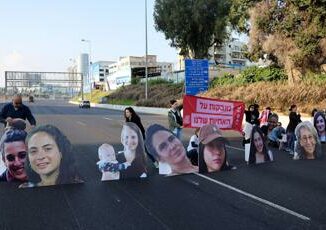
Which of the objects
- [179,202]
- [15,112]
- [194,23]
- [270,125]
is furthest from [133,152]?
[194,23]

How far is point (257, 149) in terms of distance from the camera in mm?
13242

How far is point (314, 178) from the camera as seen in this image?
10844mm

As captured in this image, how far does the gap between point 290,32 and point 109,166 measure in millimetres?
24616

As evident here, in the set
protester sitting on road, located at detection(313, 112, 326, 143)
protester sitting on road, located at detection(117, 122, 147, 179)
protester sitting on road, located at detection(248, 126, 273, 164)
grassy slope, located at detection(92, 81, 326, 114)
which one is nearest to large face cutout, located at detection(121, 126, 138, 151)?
protester sitting on road, located at detection(117, 122, 147, 179)

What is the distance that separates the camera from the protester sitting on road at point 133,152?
11102 mm

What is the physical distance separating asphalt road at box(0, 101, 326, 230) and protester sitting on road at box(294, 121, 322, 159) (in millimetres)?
2073

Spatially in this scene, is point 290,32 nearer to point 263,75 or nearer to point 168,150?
point 263,75

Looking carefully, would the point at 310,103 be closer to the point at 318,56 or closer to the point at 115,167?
the point at 318,56

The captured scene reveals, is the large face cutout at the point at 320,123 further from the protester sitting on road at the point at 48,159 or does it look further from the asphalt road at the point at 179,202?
the protester sitting on road at the point at 48,159

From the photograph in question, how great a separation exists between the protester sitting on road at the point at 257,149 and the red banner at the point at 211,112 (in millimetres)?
1272

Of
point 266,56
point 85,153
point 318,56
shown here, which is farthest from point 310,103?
point 85,153

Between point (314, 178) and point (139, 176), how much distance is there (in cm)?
359

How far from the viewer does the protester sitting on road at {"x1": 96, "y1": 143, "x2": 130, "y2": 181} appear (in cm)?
1080

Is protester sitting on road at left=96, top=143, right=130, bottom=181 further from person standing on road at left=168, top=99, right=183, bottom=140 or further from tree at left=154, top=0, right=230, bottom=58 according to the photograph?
tree at left=154, top=0, right=230, bottom=58
